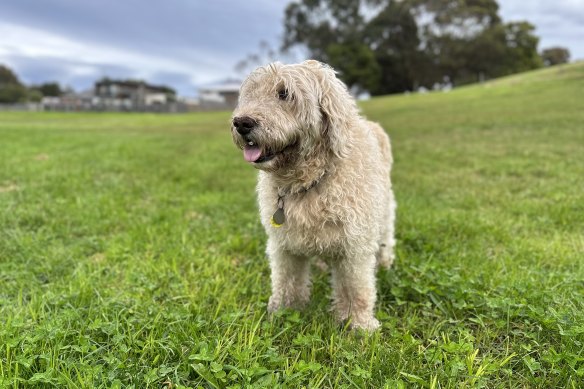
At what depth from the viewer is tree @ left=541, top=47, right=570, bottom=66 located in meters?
64.3

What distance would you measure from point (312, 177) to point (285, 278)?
828mm

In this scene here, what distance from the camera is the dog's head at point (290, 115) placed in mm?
2529

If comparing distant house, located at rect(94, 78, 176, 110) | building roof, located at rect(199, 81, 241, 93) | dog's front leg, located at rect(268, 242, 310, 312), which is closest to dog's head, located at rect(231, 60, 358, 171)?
dog's front leg, located at rect(268, 242, 310, 312)

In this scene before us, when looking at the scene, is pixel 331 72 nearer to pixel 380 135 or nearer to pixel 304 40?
pixel 380 135

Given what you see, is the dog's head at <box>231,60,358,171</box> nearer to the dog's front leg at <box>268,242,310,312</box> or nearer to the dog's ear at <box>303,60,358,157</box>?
the dog's ear at <box>303,60,358,157</box>

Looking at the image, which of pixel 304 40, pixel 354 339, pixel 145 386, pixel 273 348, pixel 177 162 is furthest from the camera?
pixel 304 40

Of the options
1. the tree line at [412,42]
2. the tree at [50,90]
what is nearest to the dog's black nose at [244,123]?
the tree line at [412,42]

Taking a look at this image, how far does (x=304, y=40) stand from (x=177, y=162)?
4753 cm

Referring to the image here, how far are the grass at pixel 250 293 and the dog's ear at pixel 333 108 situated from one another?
120cm

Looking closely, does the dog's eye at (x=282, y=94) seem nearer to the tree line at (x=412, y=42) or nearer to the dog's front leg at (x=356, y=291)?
the dog's front leg at (x=356, y=291)

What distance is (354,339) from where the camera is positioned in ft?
8.82

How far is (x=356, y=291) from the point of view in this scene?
2.96m

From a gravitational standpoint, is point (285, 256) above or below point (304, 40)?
below

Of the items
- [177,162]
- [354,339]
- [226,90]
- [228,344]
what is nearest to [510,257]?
[354,339]
